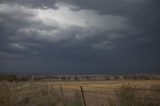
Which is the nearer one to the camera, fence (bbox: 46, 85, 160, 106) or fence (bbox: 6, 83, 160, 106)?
fence (bbox: 6, 83, 160, 106)

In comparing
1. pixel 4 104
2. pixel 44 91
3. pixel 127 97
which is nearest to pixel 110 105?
pixel 127 97

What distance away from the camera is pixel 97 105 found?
2288 centimetres

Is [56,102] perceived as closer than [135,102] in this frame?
No

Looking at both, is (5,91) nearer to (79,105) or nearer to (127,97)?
(79,105)

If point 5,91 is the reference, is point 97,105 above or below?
below

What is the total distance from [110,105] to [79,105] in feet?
8.47

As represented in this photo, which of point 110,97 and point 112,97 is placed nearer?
point 110,97

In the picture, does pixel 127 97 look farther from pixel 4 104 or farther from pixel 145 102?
pixel 4 104

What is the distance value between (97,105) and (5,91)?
6949 millimetres

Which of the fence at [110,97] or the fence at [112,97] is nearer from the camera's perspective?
the fence at [112,97]

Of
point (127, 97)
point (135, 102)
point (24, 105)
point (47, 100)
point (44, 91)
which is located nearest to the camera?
point (135, 102)

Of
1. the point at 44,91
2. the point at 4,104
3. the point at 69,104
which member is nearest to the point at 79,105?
the point at 69,104

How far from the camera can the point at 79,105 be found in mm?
18359

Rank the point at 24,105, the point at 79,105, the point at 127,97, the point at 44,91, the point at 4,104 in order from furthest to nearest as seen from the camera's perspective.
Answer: the point at 44,91, the point at 24,105, the point at 4,104, the point at 79,105, the point at 127,97
